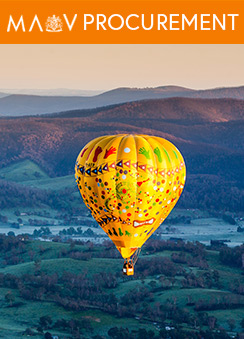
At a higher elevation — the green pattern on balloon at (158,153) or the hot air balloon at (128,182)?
the green pattern on balloon at (158,153)

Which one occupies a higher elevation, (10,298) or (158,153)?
(158,153)

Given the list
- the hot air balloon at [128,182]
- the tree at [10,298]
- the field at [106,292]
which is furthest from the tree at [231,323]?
the hot air balloon at [128,182]

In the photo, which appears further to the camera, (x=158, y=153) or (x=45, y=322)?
(x=45, y=322)

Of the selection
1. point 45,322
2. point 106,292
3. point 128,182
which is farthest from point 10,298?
point 128,182

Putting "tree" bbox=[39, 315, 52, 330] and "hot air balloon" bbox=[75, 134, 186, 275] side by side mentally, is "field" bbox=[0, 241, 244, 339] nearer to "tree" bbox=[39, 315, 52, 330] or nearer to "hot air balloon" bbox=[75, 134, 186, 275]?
"tree" bbox=[39, 315, 52, 330]

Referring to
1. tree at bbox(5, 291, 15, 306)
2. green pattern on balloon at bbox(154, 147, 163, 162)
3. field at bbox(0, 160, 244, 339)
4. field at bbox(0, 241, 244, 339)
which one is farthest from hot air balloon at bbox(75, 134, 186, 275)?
tree at bbox(5, 291, 15, 306)

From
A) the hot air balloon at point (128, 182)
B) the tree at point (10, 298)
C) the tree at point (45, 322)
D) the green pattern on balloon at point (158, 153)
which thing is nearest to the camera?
the hot air balloon at point (128, 182)

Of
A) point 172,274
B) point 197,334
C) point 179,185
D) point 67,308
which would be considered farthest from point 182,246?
point 179,185

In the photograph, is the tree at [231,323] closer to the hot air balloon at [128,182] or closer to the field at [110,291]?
the field at [110,291]

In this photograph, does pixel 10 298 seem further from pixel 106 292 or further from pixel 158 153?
pixel 158 153

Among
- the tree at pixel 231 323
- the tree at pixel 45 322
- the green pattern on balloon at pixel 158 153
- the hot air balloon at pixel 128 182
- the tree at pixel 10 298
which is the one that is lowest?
the tree at pixel 231 323
